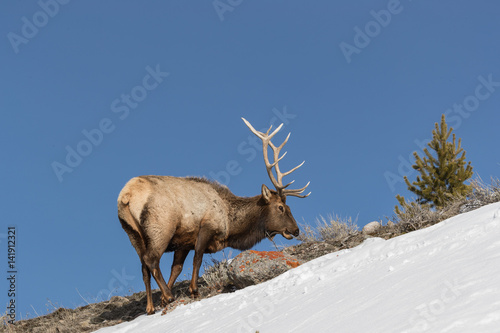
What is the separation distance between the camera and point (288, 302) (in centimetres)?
607

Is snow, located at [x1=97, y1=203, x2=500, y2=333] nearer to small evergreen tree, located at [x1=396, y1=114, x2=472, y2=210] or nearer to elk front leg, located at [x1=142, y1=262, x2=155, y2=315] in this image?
elk front leg, located at [x1=142, y1=262, x2=155, y2=315]

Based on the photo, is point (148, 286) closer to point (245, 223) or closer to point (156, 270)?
point (156, 270)

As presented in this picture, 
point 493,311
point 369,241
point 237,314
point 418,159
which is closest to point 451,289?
point 493,311

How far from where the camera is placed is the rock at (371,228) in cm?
1058

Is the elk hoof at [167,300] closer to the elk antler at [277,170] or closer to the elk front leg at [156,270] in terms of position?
the elk front leg at [156,270]

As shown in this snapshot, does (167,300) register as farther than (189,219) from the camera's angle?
No

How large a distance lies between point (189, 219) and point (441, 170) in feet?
35.0

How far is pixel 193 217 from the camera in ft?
31.6

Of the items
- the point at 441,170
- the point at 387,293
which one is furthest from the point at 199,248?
the point at 441,170

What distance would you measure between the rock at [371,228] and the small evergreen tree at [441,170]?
6267 mm

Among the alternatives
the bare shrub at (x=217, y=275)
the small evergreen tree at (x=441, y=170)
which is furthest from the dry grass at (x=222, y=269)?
the small evergreen tree at (x=441, y=170)

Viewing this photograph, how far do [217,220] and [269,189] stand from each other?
4.60ft

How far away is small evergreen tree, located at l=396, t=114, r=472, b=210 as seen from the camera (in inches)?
671

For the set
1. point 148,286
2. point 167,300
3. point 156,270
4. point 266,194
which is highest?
point 266,194
